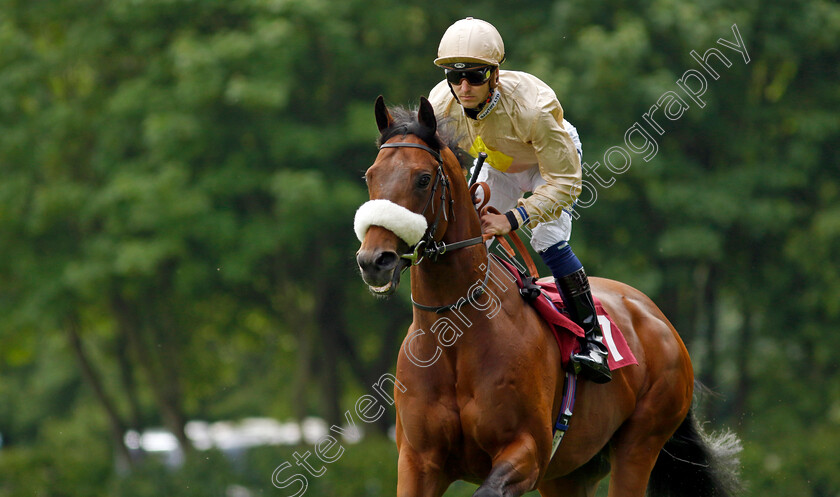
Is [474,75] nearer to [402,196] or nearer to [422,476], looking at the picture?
[402,196]

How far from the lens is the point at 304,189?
578 inches

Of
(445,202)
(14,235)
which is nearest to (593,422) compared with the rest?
(445,202)

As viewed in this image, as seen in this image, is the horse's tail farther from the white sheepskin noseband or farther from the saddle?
the white sheepskin noseband

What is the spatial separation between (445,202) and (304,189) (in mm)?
10189

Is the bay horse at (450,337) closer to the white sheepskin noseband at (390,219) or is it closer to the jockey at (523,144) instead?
the white sheepskin noseband at (390,219)

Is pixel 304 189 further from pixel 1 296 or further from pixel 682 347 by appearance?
pixel 682 347

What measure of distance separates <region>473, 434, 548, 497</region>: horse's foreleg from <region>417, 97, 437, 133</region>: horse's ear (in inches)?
60.8

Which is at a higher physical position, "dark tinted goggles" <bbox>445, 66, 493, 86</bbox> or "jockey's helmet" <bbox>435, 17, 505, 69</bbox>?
"jockey's helmet" <bbox>435, 17, 505, 69</bbox>

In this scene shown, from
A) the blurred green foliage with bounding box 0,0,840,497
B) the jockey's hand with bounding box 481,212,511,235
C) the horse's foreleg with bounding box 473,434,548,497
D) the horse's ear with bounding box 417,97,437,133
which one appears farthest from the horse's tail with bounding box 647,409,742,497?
the blurred green foliage with bounding box 0,0,840,497

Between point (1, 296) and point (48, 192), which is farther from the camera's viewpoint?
point (1, 296)

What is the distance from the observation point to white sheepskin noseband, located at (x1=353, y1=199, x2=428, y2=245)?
4.24 m

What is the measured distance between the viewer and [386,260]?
4188mm

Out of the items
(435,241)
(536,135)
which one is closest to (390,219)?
(435,241)

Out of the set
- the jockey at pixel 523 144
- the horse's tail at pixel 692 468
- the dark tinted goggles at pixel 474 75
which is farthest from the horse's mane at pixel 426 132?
the horse's tail at pixel 692 468
